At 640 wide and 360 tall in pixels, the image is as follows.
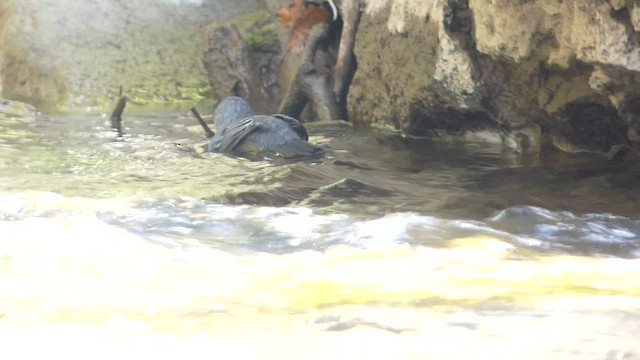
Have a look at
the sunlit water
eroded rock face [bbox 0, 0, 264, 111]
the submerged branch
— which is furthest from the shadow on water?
eroded rock face [bbox 0, 0, 264, 111]

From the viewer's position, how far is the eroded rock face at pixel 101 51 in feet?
29.6

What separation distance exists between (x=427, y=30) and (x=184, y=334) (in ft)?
14.4

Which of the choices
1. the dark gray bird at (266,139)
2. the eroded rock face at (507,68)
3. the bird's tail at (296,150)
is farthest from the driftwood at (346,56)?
the bird's tail at (296,150)

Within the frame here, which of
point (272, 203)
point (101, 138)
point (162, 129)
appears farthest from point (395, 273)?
point (162, 129)

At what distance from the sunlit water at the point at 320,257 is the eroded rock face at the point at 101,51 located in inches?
163

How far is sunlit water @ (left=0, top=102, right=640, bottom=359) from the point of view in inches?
67.2

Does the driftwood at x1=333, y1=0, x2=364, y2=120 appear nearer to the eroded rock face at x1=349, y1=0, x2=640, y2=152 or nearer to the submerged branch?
the eroded rock face at x1=349, y1=0, x2=640, y2=152

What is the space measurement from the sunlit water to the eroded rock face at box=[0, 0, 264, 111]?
4.13 meters

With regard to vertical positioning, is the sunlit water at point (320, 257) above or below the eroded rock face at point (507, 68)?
below

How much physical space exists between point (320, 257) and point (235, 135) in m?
2.75

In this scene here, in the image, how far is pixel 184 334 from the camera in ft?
5.76

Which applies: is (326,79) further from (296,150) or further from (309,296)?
(309,296)

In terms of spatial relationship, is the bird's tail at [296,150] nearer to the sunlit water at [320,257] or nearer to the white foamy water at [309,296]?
the sunlit water at [320,257]

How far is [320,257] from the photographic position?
263cm
